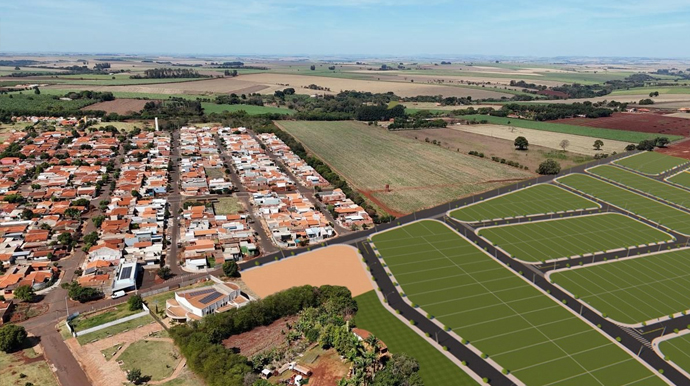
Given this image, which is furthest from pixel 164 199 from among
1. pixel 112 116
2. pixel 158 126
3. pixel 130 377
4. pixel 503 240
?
pixel 112 116

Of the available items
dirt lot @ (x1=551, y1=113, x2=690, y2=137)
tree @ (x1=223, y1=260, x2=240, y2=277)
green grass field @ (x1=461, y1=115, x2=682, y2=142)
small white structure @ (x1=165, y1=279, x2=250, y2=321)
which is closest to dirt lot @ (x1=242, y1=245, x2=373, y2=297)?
A: tree @ (x1=223, y1=260, x2=240, y2=277)

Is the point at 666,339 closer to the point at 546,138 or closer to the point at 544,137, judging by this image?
the point at 546,138

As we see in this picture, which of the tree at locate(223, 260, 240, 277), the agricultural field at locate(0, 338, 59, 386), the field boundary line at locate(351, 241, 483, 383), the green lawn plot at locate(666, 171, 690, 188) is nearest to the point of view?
the agricultural field at locate(0, 338, 59, 386)

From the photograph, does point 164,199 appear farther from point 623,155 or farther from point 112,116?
point 623,155

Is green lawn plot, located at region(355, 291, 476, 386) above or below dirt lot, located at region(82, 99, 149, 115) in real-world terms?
below

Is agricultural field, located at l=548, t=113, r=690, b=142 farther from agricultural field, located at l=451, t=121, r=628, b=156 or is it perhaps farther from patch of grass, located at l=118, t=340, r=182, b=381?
patch of grass, located at l=118, t=340, r=182, b=381

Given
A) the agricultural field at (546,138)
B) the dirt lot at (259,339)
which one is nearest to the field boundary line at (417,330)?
the dirt lot at (259,339)
